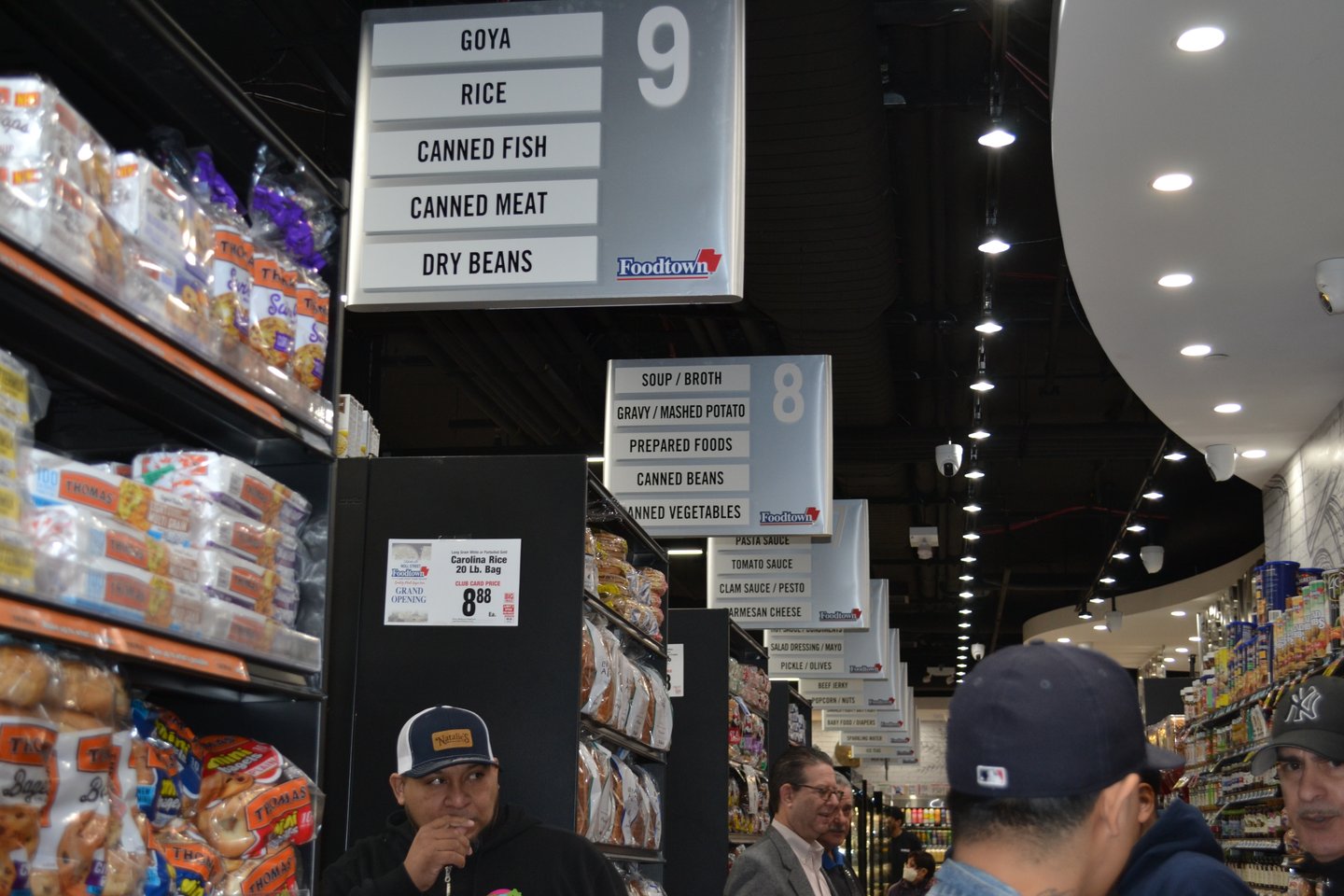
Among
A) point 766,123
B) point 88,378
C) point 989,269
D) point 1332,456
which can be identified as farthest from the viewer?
point 989,269

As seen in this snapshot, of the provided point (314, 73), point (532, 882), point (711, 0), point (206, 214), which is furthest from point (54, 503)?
point (314, 73)

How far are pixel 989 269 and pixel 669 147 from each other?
578 cm

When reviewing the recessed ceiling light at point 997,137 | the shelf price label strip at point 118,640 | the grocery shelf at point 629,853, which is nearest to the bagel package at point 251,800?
the shelf price label strip at point 118,640

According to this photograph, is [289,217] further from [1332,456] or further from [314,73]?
[1332,456]

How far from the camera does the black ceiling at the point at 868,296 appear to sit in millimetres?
7160

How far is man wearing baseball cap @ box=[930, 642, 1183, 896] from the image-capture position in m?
1.57

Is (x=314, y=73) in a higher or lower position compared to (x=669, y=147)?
higher

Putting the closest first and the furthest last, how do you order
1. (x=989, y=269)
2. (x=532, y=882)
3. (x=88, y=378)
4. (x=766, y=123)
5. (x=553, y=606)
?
1. (x=88, y=378)
2. (x=532, y=882)
3. (x=553, y=606)
4. (x=766, y=123)
5. (x=989, y=269)

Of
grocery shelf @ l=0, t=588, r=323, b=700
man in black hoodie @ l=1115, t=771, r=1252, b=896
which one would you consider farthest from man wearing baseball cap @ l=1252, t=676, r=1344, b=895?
grocery shelf @ l=0, t=588, r=323, b=700

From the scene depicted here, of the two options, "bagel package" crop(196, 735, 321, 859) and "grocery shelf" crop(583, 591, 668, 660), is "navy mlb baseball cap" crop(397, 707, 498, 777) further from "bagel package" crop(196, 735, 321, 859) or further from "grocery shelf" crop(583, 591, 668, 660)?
"bagel package" crop(196, 735, 321, 859)

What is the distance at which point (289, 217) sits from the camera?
9.31ft

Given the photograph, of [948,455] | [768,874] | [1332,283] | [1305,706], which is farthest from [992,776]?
[948,455]

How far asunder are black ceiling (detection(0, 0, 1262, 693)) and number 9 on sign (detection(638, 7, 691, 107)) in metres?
1.98

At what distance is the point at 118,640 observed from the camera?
2.00m
